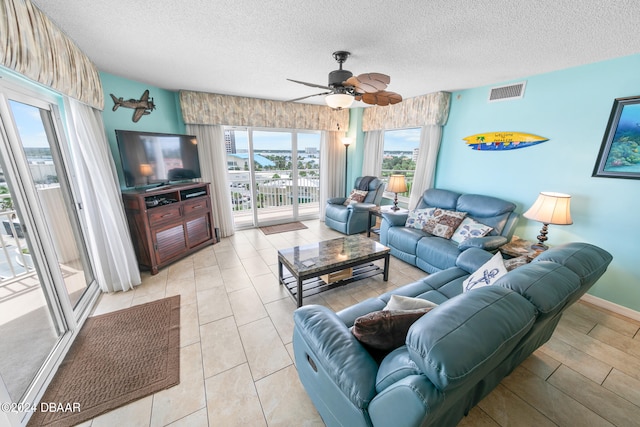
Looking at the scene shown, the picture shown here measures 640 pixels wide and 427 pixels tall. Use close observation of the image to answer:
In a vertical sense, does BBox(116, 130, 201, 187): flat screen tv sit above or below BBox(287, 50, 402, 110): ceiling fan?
below

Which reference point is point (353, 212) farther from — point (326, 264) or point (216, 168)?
point (216, 168)

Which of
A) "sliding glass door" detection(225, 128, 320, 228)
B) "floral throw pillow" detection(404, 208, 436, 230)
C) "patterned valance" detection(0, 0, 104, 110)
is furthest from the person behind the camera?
"sliding glass door" detection(225, 128, 320, 228)

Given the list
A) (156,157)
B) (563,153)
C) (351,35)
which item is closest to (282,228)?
(156,157)

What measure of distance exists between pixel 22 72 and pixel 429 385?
265 centimetres

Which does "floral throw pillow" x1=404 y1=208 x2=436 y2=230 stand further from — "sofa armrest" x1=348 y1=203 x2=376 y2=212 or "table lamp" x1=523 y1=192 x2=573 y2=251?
"table lamp" x1=523 y1=192 x2=573 y2=251

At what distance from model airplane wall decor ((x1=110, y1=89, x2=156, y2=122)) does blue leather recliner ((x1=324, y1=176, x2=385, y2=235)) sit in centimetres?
326

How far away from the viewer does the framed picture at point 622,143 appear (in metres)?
2.13

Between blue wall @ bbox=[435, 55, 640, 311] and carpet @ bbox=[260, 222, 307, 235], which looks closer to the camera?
blue wall @ bbox=[435, 55, 640, 311]

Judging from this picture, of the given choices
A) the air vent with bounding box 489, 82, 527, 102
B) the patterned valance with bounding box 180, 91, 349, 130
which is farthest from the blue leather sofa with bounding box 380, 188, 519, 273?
the patterned valance with bounding box 180, 91, 349, 130

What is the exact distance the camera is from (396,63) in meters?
2.45

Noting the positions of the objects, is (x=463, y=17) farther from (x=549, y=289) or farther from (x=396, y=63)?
(x=549, y=289)

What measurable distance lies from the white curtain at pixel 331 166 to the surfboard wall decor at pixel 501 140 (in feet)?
8.22

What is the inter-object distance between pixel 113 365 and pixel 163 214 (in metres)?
1.79

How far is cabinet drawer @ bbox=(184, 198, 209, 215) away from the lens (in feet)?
11.3
